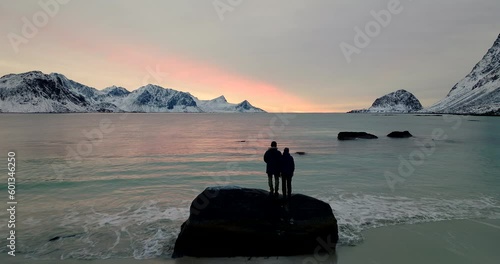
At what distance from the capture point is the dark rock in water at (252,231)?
1132cm

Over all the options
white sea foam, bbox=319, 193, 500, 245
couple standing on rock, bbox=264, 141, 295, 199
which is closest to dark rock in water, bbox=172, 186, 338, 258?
couple standing on rock, bbox=264, 141, 295, 199

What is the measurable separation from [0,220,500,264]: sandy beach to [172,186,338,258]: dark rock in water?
32 centimetres

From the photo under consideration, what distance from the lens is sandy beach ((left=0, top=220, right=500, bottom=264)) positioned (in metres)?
11.2

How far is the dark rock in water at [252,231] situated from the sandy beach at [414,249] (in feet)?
1.06

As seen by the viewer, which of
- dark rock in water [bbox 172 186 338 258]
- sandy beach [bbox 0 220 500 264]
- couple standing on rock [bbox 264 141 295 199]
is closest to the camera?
sandy beach [bbox 0 220 500 264]

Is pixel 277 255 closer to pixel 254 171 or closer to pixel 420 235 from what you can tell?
pixel 420 235

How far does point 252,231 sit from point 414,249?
6.27 m

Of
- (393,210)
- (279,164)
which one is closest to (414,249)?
(393,210)

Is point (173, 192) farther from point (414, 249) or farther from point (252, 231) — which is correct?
point (414, 249)

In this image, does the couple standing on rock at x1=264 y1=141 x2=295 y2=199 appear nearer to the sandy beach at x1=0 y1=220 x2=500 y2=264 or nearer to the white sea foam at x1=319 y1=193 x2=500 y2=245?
the sandy beach at x1=0 y1=220 x2=500 y2=264

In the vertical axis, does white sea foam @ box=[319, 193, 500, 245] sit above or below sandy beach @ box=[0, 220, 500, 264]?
above

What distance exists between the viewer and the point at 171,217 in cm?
1577

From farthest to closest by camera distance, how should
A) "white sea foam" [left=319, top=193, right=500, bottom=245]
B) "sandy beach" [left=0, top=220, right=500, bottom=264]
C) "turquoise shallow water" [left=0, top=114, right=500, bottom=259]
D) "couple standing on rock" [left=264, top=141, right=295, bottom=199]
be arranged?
"white sea foam" [left=319, top=193, right=500, bottom=245]
"turquoise shallow water" [left=0, top=114, right=500, bottom=259]
"couple standing on rock" [left=264, top=141, right=295, bottom=199]
"sandy beach" [left=0, top=220, right=500, bottom=264]

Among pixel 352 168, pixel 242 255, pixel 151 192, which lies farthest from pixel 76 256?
pixel 352 168
